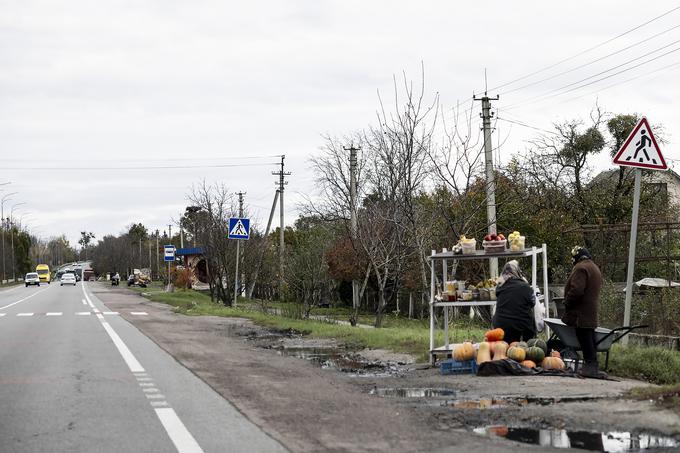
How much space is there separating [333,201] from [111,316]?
1585 cm

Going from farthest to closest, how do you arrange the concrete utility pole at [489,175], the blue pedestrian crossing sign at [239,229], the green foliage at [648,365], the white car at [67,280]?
the white car at [67,280], the blue pedestrian crossing sign at [239,229], the concrete utility pole at [489,175], the green foliage at [648,365]

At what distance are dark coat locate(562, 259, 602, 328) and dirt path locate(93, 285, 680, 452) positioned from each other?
30.9 inches

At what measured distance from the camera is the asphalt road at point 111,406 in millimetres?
7122

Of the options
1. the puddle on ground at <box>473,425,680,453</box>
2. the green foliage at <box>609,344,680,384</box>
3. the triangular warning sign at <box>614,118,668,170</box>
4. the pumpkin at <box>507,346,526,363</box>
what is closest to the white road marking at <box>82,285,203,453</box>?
the puddle on ground at <box>473,425,680,453</box>

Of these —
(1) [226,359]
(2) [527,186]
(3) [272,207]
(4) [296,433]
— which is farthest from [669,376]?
(3) [272,207]

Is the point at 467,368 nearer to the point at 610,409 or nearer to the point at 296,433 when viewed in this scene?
the point at 610,409

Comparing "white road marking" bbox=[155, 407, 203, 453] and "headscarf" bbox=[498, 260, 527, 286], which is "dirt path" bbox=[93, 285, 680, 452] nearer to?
"white road marking" bbox=[155, 407, 203, 453]

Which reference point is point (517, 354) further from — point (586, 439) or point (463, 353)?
point (586, 439)

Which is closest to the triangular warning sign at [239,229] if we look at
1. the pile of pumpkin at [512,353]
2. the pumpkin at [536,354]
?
the pile of pumpkin at [512,353]

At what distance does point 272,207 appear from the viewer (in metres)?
53.8

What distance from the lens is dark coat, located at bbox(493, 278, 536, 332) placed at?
458 inches

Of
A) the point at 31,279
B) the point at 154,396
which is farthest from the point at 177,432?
the point at 31,279

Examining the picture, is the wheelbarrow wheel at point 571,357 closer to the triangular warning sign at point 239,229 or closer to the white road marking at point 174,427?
the white road marking at point 174,427

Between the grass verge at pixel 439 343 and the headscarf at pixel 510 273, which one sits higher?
the headscarf at pixel 510 273
